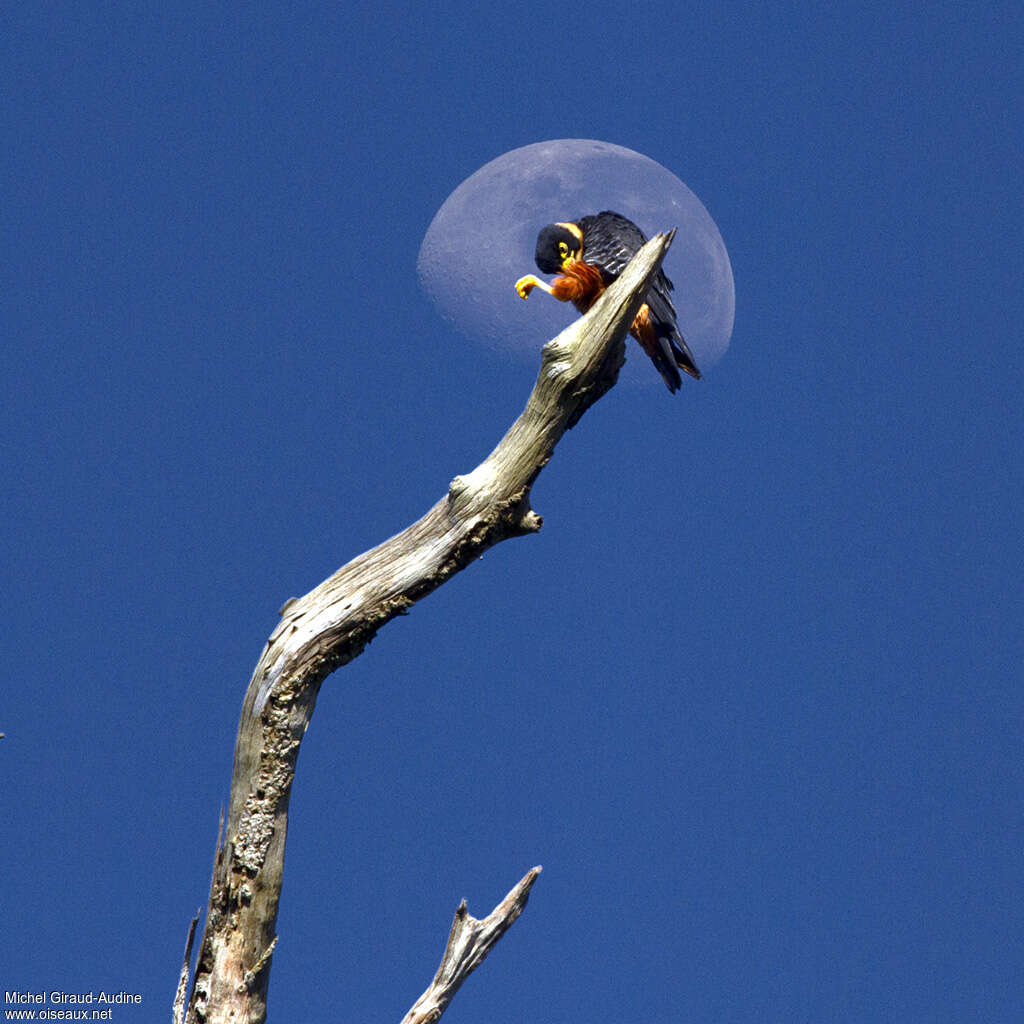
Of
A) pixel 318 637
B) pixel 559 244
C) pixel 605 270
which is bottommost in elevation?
pixel 318 637

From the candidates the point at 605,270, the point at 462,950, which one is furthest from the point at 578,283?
the point at 462,950

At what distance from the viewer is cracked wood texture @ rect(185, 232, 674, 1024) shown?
312 cm

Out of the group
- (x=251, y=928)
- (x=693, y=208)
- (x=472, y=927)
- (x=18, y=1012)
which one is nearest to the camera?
(x=251, y=928)

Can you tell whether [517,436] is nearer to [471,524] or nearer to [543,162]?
[471,524]

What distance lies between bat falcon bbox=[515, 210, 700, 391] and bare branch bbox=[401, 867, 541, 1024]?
1.66m

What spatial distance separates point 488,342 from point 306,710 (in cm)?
143

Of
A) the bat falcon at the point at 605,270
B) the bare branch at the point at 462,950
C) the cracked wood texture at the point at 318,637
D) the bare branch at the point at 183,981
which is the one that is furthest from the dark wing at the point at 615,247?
the bare branch at the point at 183,981

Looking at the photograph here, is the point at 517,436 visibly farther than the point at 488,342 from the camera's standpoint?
No

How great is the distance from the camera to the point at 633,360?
3.76 meters

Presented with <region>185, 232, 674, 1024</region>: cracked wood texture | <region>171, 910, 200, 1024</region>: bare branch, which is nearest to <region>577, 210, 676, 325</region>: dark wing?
<region>185, 232, 674, 1024</region>: cracked wood texture

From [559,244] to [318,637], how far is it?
1475 millimetres

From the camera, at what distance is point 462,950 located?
3344 millimetres

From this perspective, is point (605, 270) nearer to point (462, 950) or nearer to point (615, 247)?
point (615, 247)

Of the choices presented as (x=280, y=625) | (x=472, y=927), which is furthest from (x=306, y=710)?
(x=472, y=927)
